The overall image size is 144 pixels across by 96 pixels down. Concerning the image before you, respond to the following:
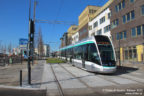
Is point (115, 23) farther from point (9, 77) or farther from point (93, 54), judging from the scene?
point (9, 77)

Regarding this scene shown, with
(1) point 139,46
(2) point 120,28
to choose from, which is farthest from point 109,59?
(2) point 120,28

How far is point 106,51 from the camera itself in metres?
12.6

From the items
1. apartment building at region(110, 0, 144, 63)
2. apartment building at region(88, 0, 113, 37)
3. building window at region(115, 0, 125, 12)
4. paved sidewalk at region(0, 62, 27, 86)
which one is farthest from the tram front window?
apartment building at region(88, 0, 113, 37)

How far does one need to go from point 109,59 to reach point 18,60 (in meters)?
23.1

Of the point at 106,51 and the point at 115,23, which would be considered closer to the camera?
the point at 106,51

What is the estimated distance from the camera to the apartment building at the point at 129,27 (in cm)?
2530

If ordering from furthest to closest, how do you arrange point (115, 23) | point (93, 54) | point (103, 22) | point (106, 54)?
point (103, 22) < point (115, 23) < point (93, 54) < point (106, 54)

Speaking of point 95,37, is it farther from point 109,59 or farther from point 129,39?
point 129,39

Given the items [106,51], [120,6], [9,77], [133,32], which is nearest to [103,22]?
[120,6]

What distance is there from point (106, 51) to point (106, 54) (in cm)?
28

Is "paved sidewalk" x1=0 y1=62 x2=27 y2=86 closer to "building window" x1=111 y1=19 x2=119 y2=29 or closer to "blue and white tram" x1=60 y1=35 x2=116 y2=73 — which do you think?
"blue and white tram" x1=60 y1=35 x2=116 y2=73

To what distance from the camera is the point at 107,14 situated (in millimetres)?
38219

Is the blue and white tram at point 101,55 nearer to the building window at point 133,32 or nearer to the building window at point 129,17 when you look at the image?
the building window at point 133,32

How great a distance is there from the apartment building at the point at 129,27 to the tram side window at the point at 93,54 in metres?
9.94
